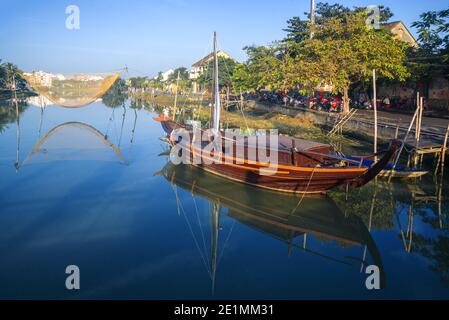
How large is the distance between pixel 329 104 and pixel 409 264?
79.5 ft

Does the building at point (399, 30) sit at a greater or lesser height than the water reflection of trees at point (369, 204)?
greater

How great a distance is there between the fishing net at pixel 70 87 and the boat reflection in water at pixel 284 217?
17230 mm

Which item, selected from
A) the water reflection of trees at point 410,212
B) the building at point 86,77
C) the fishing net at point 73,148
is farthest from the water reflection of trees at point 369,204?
the building at point 86,77

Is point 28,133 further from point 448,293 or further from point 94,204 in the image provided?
point 448,293

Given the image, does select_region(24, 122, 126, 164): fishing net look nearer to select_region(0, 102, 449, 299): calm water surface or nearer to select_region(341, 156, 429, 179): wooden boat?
select_region(0, 102, 449, 299): calm water surface

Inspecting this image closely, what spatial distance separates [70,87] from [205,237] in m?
25.5

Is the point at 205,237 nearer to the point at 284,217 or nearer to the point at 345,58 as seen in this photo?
the point at 284,217

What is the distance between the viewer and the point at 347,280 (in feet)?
25.7

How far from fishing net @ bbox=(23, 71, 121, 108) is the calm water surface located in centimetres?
1291

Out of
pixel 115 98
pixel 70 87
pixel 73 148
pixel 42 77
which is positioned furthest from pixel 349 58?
pixel 115 98

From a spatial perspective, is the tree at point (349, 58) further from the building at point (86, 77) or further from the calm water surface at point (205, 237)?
the building at point (86, 77)

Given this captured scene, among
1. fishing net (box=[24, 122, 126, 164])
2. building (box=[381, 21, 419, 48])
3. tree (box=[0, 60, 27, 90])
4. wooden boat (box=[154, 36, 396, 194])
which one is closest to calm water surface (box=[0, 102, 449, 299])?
wooden boat (box=[154, 36, 396, 194])

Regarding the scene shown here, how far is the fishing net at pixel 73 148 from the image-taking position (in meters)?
18.2

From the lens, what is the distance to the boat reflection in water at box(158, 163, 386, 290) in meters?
9.29
